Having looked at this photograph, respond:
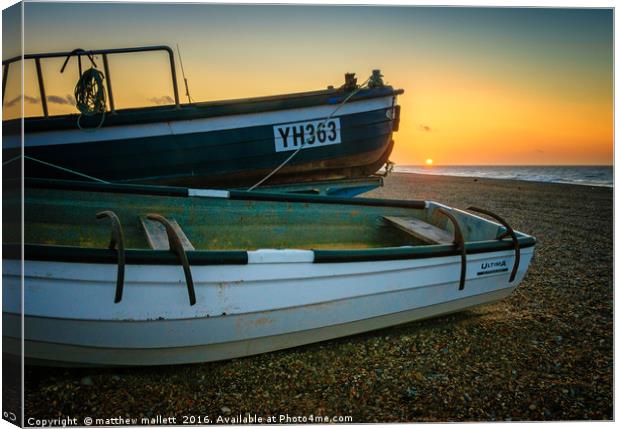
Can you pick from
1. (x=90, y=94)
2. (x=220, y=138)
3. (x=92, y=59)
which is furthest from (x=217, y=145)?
(x=92, y=59)

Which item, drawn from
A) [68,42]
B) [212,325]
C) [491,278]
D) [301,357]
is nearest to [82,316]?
[212,325]

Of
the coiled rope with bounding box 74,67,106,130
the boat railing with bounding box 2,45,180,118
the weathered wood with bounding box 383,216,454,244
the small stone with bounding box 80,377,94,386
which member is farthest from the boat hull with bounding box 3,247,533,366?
the coiled rope with bounding box 74,67,106,130

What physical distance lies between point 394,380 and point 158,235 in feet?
5.51

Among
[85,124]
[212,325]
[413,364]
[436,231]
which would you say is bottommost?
[413,364]

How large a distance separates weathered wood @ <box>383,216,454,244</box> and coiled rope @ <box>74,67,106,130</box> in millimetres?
2619

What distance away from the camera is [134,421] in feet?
7.32

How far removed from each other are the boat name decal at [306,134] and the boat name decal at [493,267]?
2270 mm

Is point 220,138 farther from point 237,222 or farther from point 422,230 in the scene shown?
point 422,230

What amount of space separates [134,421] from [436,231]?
97.2 inches

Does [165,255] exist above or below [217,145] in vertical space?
below

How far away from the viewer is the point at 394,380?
2420 mm

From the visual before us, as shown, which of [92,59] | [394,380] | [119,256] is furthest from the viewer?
[92,59]

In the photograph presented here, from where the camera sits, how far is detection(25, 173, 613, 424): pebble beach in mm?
2246

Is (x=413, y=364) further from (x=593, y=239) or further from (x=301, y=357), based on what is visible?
(x=593, y=239)
